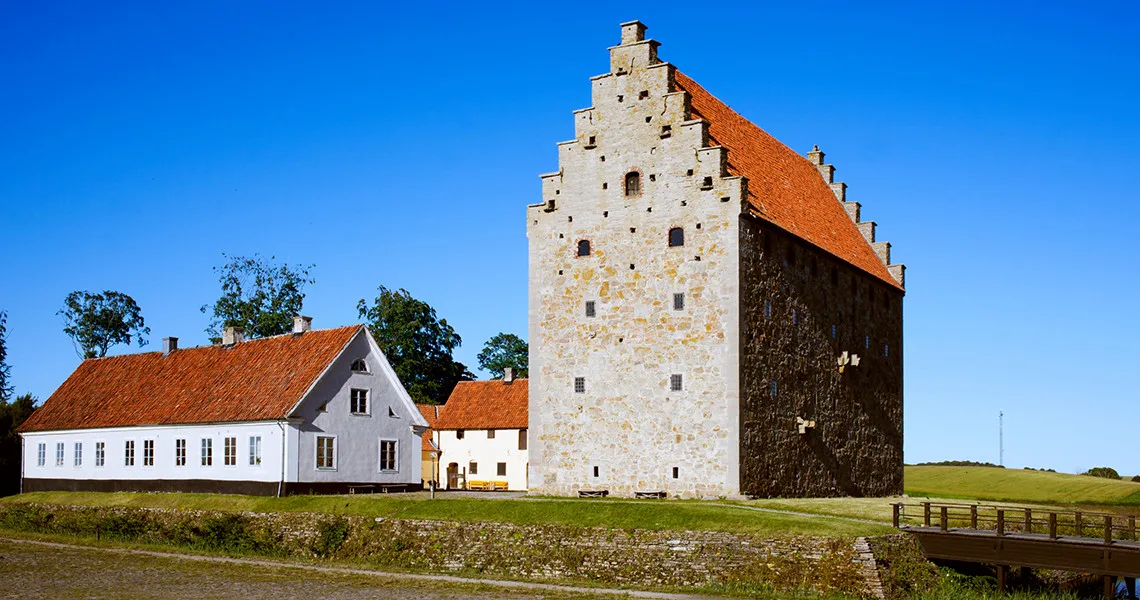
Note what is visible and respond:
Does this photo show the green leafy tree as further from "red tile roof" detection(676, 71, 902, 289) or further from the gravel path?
"red tile roof" detection(676, 71, 902, 289)

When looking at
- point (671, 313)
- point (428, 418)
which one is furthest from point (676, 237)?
point (428, 418)

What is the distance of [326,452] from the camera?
143 feet

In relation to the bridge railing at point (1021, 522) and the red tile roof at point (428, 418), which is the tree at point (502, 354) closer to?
the red tile roof at point (428, 418)

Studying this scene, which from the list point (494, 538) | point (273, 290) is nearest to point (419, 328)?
point (273, 290)

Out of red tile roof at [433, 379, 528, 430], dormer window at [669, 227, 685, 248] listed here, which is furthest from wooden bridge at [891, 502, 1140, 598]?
red tile roof at [433, 379, 528, 430]

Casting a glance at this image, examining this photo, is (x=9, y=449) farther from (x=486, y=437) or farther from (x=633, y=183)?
(x=633, y=183)

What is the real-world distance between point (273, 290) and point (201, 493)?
3698 centimetres

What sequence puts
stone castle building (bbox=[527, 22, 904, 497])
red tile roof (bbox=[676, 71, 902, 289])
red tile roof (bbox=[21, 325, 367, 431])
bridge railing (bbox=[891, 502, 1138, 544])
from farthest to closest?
red tile roof (bbox=[21, 325, 367, 431]), red tile roof (bbox=[676, 71, 902, 289]), stone castle building (bbox=[527, 22, 904, 497]), bridge railing (bbox=[891, 502, 1138, 544])

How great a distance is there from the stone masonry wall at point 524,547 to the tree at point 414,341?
3933 cm

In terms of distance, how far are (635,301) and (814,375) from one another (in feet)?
24.5

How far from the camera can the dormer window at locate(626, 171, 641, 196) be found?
4034 cm

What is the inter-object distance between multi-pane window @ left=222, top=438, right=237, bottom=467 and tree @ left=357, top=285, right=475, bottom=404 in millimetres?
35410

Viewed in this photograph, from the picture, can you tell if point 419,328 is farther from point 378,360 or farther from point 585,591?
point 585,591

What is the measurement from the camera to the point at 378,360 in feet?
153
